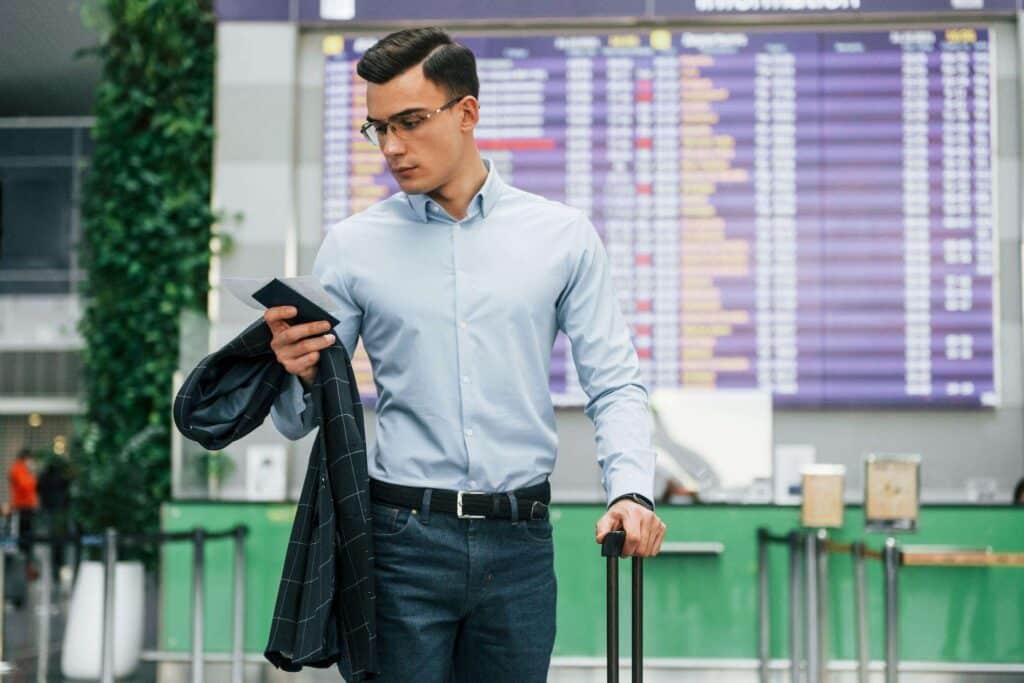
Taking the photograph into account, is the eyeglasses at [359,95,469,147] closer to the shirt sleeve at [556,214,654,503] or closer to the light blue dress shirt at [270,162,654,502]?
the light blue dress shirt at [270,162,654,502]

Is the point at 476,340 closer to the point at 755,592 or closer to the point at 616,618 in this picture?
the point at 616,618

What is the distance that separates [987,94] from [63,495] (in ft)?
36.5

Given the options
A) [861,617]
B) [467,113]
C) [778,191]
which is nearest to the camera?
[467,113]

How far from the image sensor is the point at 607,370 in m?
2.19

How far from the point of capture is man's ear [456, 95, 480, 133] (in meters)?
2.12

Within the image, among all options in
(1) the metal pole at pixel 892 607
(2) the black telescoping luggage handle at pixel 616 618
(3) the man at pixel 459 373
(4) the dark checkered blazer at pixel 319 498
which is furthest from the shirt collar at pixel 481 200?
(1) the metal pole at pixel 892 607

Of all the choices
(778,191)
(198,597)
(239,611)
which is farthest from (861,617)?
(198,597)

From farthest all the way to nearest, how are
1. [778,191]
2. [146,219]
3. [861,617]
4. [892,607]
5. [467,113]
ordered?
[146,219]
[778,191]
[861,617]
[892,607]
[467,113]

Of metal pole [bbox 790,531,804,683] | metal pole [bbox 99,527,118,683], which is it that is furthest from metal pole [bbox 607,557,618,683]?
metal pole [bbox 99,527,118,683]

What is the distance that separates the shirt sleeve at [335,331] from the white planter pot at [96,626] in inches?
168

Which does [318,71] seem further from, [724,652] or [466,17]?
[724,652]

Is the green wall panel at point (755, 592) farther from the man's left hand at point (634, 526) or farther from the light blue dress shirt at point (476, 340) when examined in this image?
the man's left hand at point (634, 526)

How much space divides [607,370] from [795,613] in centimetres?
378

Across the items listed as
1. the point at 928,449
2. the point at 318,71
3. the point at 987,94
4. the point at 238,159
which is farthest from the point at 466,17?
the point at 928,449
